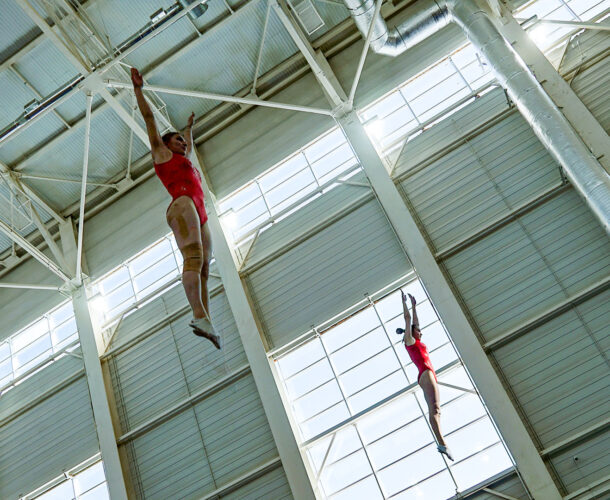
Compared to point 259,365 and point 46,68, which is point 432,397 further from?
point 46,68

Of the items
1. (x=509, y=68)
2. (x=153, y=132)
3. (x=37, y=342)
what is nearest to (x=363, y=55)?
(x=509, y=68)

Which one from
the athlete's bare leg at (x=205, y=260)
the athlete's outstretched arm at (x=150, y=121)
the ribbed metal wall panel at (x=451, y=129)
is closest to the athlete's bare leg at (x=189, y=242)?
the athlete's bare leg at (x=205, y=260)

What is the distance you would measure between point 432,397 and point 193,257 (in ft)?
27.5

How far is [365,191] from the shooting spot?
18.7 m

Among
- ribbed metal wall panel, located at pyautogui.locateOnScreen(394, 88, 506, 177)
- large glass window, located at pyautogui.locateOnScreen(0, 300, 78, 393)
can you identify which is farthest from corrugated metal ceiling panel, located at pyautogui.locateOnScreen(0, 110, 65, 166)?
ribbed metal wall panel, located at pyautogui.locateOnScreen(394, 88, 506, 177)

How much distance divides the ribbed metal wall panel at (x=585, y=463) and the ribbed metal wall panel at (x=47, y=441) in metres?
12.5

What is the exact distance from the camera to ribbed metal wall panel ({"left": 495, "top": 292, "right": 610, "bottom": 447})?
47.8 ft

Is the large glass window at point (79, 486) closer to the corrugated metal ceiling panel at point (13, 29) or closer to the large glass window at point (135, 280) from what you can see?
the large glass window at point (135, 280)

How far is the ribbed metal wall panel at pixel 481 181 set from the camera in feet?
55.6

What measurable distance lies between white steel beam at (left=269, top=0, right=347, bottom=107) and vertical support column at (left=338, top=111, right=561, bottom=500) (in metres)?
0.77

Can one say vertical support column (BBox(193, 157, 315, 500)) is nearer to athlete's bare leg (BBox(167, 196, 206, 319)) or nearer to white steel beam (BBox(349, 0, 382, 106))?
white steel beam (BBox(349, 0, 382, 106))

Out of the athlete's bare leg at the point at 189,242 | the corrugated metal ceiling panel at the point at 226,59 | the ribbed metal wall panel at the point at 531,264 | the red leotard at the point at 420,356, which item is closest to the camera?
the athlete's bare leg at the point at 189,242

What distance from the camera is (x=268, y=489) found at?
1673 centimetres

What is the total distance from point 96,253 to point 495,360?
13.4 m
